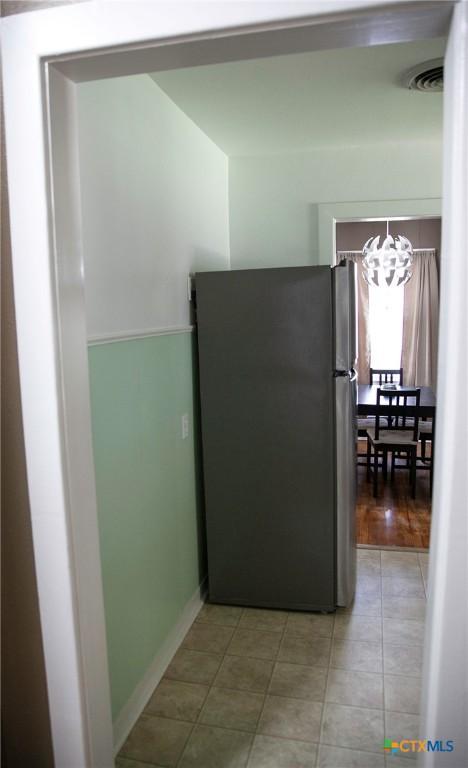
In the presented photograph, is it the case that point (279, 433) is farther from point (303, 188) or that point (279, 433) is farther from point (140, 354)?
point (303, 188)

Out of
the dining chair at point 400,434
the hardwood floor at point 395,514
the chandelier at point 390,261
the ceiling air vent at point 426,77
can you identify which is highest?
the ceiling air vent at point 426,77

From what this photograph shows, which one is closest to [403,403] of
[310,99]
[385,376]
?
[385,376]

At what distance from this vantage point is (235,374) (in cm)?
290

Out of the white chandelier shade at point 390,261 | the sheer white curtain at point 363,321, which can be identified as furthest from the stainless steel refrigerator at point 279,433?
the sheer white curtain at point 363,321

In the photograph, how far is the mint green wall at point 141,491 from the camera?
6.51 feet

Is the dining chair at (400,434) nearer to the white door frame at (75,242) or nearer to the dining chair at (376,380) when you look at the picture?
the dining chair at (376,380)

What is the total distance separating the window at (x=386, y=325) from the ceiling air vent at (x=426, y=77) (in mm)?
4645

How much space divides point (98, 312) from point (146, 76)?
1.06m

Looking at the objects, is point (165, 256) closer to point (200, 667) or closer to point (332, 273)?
point (332, 273)

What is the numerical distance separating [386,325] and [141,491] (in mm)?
5469

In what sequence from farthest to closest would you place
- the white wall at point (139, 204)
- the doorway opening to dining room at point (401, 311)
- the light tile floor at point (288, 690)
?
the doorway opening to dining room at point (401, 311) → the light tile floor at point (288, 690) → the white wall at point (139, 204)

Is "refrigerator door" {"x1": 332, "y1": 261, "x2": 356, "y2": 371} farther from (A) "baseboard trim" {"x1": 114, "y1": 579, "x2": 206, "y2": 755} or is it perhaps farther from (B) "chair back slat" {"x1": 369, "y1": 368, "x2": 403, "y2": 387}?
(B) "chair back slat" {"x1": 369, "y1": 368, "x2": 403, "y2": 387}

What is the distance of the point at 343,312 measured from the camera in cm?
275

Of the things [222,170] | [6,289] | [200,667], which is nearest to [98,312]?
[6,289]
